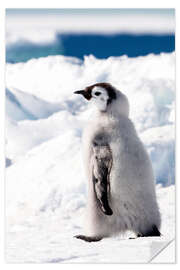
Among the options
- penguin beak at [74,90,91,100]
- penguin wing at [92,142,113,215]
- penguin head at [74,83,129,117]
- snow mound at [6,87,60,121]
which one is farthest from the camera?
snow mound at [6,87,60,121]

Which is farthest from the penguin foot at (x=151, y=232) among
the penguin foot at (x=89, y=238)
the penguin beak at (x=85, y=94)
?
the penguin beak at (x=85, y=94)

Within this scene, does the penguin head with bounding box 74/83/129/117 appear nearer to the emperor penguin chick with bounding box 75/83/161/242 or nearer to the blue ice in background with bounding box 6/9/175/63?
the emperor penguin chick with bounding box 75/83/161/242

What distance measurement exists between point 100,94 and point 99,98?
0.03 metres

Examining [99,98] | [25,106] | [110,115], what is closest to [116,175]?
[110,115]

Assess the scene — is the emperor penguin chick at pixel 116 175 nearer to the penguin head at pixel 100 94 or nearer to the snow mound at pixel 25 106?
the penguin head at pixel 100 94

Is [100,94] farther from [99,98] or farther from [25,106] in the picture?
[25,106]

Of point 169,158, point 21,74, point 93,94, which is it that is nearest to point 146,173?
point 169,158

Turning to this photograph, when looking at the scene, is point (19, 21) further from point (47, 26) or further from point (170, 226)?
point (170, 226)

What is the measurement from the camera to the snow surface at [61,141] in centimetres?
290

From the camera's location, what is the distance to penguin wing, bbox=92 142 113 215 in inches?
106

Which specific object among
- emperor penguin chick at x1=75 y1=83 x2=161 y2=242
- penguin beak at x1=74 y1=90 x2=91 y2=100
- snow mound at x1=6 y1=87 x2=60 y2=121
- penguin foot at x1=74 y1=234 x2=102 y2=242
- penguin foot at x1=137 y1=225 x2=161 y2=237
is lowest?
penguin foot at x1=74 y1=234 x2=102 y2=242

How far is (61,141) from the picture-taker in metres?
2.99

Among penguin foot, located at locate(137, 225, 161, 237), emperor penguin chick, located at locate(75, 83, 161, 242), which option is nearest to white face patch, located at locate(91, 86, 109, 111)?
emperor penguin chick, located at locate(75, 83, 161, 242)
